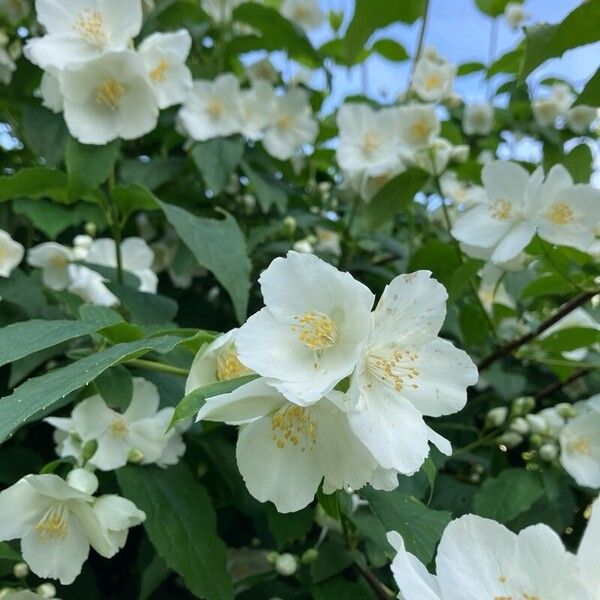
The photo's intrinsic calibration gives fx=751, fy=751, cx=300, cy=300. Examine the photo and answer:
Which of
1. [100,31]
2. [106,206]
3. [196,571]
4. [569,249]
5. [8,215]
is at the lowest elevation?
[8,215]

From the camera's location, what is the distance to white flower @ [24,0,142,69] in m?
1.33

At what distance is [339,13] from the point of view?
271 centimetres

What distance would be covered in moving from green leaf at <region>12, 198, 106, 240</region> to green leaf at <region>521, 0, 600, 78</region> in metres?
0.95

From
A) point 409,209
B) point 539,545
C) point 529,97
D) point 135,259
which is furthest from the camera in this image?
point 529,97

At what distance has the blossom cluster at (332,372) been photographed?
765mm

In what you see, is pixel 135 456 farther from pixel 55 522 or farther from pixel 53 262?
pixel 53 262

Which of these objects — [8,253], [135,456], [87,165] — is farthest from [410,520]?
[8,253]

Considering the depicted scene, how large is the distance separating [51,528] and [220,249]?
0.49m

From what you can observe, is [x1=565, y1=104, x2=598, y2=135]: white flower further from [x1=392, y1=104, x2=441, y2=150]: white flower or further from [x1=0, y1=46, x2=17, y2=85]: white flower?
[x1=0, y1=46, x2=17, y2=85]: white flower


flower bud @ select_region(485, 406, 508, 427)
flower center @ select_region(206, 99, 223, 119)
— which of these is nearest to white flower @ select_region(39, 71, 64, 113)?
flower center @ select_region(206, 99, 223, 119)

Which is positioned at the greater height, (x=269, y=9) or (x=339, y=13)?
(x=269, y=9)

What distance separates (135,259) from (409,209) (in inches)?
25.4

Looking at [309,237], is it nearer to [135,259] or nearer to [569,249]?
[135,259]

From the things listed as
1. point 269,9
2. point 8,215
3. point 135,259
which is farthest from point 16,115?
point 269,9
